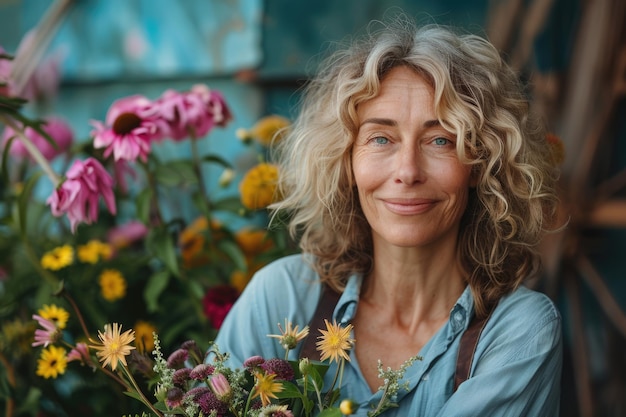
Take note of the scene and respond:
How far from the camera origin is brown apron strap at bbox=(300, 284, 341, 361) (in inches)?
63.3

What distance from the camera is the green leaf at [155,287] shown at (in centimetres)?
198

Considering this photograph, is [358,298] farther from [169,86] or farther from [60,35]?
[60,35]

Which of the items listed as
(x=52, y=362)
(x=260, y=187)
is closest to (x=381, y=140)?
(x=260, y=187)

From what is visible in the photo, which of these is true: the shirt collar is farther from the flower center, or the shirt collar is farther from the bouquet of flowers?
the flower center

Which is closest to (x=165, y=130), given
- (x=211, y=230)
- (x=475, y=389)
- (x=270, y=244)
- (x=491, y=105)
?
(x=211, y=230)

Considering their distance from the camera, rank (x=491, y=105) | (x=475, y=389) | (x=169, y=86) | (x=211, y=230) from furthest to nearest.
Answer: (x=169, y=86) < (x=211, y=230) < (x=491, y=105) < (x=475, y=389)

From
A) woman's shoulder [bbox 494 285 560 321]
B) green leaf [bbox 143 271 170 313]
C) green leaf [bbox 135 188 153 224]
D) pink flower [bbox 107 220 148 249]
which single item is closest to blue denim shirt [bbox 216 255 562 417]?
woman's shoulder [bbox 494 285 560 321]

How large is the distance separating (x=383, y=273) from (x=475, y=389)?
1.14 feet

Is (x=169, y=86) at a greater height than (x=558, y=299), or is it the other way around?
(x=169, y=86)

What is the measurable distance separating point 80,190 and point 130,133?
0.21m

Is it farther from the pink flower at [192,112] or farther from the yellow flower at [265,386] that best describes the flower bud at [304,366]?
the pink flower at [192,112]

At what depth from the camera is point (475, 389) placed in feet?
4.90

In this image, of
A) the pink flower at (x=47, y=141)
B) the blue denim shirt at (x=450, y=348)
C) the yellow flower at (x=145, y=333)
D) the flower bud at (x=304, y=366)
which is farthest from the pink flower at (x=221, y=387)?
the pink flower at (x=47, y=141)

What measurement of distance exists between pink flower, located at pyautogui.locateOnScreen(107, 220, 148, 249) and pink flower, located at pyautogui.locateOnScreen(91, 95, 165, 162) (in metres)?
0.47
